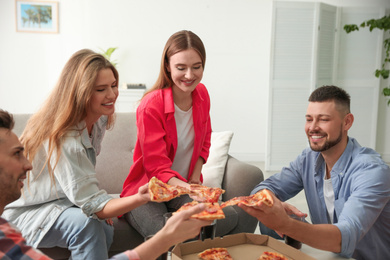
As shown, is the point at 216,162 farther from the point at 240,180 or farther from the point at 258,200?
the point at 258,200

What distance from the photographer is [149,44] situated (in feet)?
20.4

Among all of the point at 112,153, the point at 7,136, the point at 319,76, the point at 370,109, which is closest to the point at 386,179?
the point at 7,136

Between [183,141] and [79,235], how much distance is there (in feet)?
2.68

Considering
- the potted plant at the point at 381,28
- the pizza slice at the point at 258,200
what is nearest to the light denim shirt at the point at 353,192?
the pizza slice at the point at 258,200

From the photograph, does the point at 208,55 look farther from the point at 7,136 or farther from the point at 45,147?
the point at 7,136

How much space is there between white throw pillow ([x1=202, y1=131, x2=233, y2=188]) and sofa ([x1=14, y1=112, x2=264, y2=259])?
0.16ft

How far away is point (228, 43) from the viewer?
6.30 m

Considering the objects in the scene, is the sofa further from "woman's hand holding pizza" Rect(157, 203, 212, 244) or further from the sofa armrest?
"woman's hand holding pizza" Rect(157, 203, 212, 244)

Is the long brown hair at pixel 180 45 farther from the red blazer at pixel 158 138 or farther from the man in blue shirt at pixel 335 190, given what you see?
the man in blue shirt at pixel 335 190

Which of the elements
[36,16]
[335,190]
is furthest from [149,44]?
[335,190]

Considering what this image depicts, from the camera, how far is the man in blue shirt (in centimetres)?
168

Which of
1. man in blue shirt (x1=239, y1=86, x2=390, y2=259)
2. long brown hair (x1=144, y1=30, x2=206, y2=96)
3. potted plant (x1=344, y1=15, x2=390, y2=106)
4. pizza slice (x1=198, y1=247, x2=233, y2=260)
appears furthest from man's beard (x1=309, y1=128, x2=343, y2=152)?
potted plant (x1=344, y1=15, x2=390, y2=106)

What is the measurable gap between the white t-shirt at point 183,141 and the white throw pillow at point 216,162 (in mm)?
290

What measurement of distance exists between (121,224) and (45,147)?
0.67 meters
